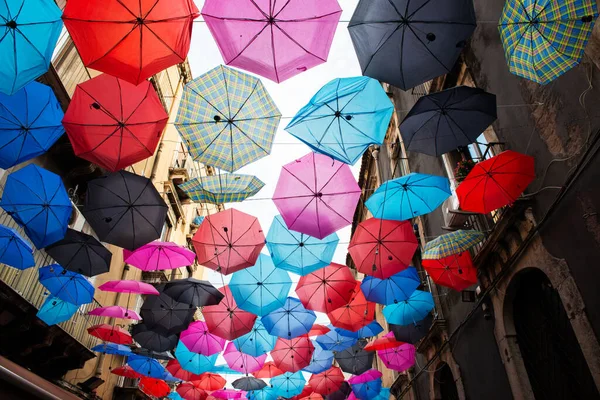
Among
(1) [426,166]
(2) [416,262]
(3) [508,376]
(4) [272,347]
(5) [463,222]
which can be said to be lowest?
(3) [508,376]

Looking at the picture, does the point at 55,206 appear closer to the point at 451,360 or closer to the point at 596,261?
the point at 596,261

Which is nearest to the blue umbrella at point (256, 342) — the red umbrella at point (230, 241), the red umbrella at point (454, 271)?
the red umbrella at point (230, 241)

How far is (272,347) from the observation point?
14.9 meters

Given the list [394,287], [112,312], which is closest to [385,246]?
[394,287]

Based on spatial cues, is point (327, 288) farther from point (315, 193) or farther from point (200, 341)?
point (200, 341)

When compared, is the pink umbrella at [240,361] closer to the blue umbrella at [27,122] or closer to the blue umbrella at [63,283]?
the blue umbrella at [63,283]

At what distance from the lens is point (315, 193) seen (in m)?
8.85

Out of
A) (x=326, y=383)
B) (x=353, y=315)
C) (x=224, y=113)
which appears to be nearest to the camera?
(x=224, y=113)

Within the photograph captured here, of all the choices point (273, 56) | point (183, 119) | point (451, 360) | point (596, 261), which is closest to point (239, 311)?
point (451, 360)

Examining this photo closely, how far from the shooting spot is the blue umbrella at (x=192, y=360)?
15.0 meters

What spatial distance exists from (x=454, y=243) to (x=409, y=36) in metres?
4.41

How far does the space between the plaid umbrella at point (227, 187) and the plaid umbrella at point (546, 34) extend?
19.3 ft

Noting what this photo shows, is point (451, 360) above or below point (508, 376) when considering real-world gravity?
above

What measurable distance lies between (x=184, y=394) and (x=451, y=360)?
45.3 ft
